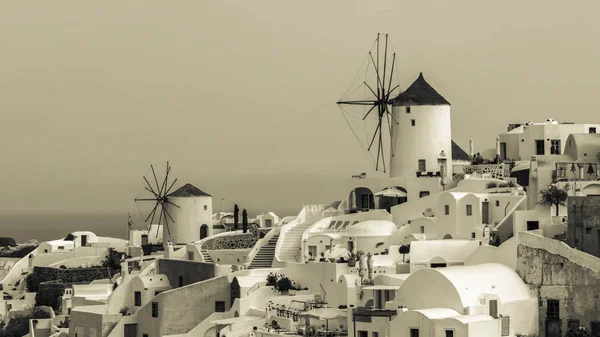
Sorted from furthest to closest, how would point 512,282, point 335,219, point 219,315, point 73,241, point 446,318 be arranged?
point 73,241
point 335,219
point 219,315
point 512,282
point 446,318

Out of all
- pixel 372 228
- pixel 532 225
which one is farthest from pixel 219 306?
pixel 532 225

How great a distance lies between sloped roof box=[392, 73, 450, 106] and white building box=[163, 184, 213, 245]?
35.2 ft

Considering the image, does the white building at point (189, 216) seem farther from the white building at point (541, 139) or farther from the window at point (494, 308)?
the window at point (494, 308)

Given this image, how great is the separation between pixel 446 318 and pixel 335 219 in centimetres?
1759

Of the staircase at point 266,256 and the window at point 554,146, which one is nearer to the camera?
the staircase at point 266,256

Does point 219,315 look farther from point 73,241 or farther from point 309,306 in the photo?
point 73,241

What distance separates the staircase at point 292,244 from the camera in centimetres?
6644

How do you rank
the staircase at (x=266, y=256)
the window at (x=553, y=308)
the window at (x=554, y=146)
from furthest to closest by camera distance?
the window at (x=554, y=146), the staircase at (x=266, y=256), the window at (x=553, y=308)

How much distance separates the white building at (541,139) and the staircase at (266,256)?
10215 millimetres

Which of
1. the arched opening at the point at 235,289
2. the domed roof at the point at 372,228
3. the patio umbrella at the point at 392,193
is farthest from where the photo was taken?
the patio umbrella at the point at 392,193

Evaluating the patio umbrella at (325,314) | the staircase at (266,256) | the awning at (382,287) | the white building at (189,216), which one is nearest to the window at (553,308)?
the awning at (382,287)

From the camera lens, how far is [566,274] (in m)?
54.1

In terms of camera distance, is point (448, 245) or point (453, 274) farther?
point (448, 245)

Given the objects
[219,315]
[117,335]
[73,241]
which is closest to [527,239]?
[219,315]
